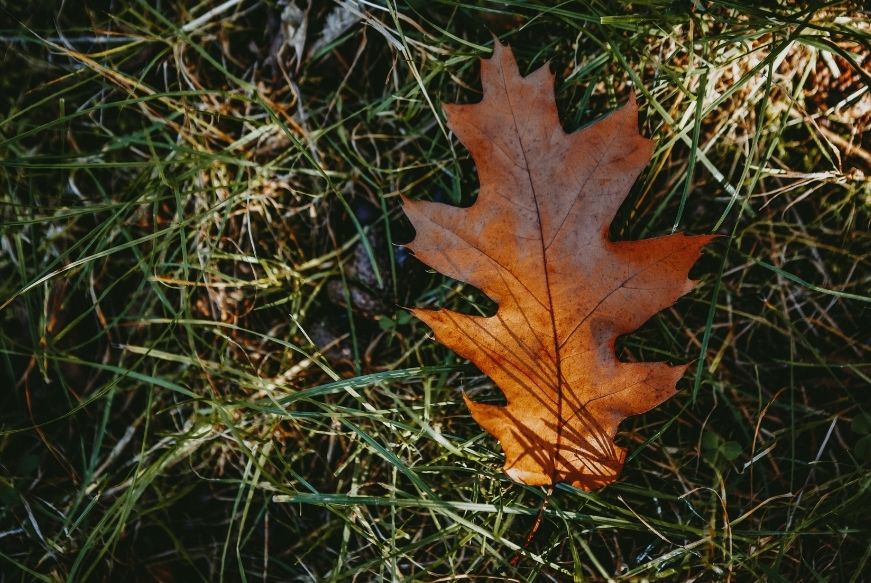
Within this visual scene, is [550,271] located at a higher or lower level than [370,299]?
higher

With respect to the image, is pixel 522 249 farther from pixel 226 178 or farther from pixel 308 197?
pixel 226 178

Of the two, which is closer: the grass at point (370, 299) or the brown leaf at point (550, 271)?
the brown leaf at point (550, 271)

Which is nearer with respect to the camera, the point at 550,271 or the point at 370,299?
the point at 550,271

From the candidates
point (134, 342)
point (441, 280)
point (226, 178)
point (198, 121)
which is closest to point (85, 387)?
point (134, 342)

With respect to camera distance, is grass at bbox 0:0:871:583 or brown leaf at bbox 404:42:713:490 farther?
grass at bbox 0:0:871:583
